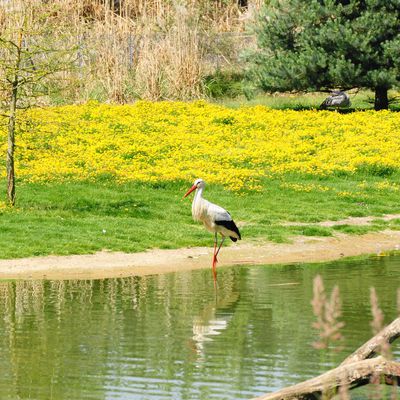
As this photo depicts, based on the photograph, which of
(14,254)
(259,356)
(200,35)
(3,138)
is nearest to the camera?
(259,356)

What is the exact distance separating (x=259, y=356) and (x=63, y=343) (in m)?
2.19

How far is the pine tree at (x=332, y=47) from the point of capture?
114ft

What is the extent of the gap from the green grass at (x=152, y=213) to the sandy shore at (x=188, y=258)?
33cm

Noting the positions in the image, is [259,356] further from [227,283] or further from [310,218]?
[310,218]

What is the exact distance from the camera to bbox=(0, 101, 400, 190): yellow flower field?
2605cm

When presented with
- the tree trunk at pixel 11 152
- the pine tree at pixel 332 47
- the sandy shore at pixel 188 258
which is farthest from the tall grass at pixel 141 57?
the sandy shore at pixel 188 258

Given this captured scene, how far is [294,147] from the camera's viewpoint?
98.1ft

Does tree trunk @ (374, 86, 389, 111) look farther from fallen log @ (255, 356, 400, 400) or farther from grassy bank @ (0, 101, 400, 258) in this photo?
fallen log @ (255, 356, 400, 400)

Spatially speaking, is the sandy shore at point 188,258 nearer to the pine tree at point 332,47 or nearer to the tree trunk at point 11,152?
the tree trunk at point 11,152

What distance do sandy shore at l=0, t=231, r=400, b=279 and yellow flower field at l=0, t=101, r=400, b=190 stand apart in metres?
4.71

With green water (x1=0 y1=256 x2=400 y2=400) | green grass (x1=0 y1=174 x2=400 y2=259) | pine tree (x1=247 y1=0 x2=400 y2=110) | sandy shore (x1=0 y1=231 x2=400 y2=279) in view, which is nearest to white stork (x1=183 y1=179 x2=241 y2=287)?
sandy shore (x1=0 y1=231 x2=400 y2=279)

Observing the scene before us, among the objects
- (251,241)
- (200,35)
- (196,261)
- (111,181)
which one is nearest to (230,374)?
(196,261)

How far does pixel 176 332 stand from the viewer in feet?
41.2

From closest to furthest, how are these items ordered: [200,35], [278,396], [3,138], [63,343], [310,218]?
[278,396]
[63,343]
[310,218]
[3,138]
[200,35]
